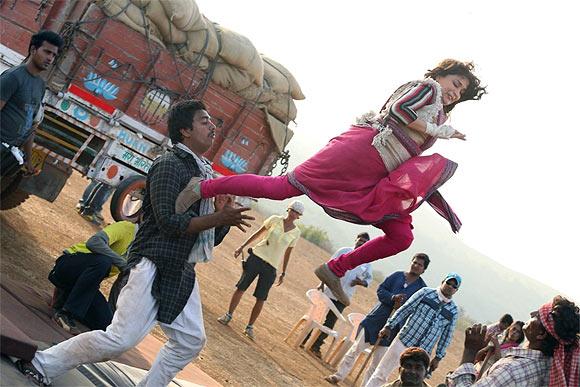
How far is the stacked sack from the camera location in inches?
468

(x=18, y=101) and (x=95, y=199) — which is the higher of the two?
A: (x=18, y=101)

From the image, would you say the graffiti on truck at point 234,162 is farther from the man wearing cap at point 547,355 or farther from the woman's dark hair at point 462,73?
the man wearing cap at point 547,355

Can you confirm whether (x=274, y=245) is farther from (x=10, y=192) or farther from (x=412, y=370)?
(x=412, y=370)

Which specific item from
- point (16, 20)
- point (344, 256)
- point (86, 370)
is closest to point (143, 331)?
point (86, 370)

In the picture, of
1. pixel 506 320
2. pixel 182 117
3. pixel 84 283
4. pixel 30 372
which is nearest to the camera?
pixel 30 372

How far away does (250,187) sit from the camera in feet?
16.6

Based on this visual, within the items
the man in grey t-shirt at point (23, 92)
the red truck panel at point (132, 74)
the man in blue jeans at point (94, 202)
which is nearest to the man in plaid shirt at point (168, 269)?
the man in grey t-shirt at point (23, 92)

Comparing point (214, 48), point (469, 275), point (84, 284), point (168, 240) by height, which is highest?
point (469, 275)

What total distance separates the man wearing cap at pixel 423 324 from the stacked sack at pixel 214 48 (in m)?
5.03

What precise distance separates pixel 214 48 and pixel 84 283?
6.16 meters


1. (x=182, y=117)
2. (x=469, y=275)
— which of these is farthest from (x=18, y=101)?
(x=469, y=275)

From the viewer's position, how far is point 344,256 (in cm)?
589

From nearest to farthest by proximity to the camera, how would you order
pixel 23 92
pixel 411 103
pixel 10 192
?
pixel 411 103, pixel 23 92, pixel 10 192

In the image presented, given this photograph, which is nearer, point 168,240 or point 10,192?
point 168,240
